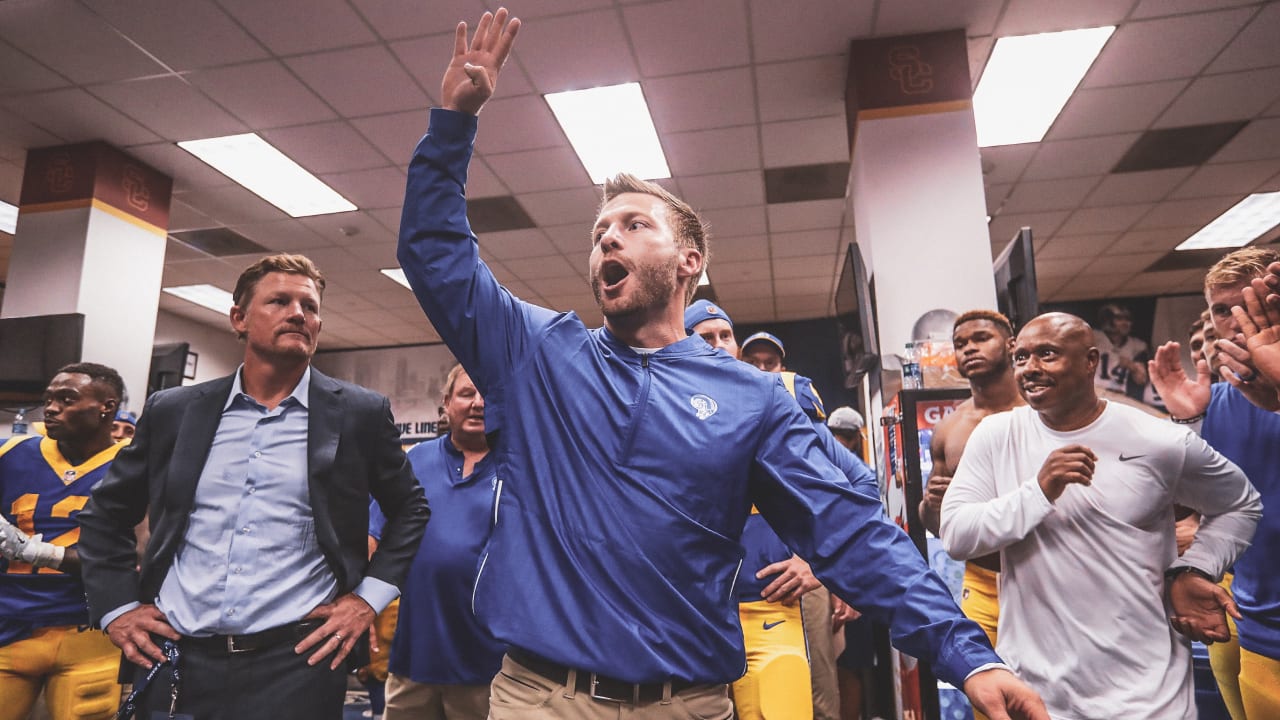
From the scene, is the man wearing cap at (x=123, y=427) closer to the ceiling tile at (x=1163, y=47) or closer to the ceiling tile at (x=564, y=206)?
the ceiling tile at (x=564, y=206)

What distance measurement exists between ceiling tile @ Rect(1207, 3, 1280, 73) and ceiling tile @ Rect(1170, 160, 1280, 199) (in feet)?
5.54

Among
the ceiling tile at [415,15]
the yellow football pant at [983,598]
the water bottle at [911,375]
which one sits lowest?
the yellow football pant at [983,598]

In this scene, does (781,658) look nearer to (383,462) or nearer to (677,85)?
(383,462)

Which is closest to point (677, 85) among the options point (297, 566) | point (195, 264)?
point (297, 566)

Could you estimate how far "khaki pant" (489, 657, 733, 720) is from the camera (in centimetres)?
122

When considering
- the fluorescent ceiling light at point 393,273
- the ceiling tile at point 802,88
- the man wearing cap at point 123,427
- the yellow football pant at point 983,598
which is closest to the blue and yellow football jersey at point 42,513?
the man wearing cap at point 123,427

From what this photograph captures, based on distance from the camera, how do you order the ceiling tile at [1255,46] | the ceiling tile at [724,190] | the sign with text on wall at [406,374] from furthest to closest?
1. the sign with text on wall at [406,374]
2. the ceiling tile at [724,190]
3. the ceiling tile at [1255,46]

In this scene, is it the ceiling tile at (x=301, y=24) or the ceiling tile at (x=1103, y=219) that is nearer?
the ceiling tile at (x=301, y=24)

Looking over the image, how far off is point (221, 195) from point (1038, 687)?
22.5ft

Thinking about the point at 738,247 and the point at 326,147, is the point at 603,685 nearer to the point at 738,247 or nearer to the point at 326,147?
the point at 326,147

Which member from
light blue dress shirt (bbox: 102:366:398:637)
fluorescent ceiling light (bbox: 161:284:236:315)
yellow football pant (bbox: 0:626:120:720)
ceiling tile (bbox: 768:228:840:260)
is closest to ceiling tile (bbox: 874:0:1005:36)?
ceiling tile (bbox: 768:228:840:260)

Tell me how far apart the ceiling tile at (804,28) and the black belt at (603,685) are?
3867mm

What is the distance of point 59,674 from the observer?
2.77 meters

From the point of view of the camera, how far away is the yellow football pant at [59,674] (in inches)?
106
